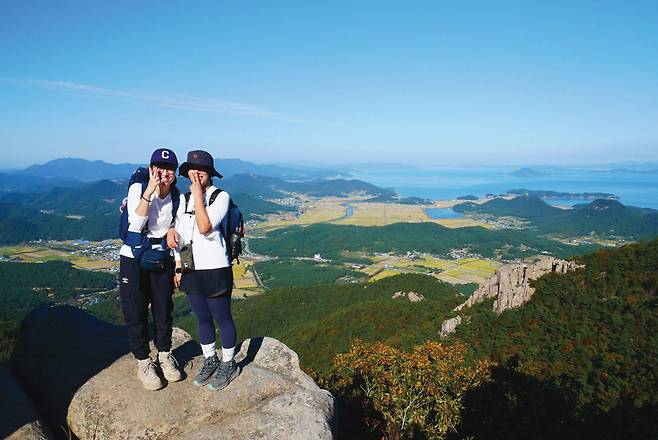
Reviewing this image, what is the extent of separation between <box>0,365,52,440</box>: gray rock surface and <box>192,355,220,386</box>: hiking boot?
6.61ft

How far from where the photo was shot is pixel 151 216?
5988 millimetres

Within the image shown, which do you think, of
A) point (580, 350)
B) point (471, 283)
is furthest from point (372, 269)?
point (580, 350)

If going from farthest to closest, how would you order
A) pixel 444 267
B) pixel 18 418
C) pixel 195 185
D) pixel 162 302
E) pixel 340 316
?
pixel 444 267, pixel 340 316, pixel 162 302, pixel 195 185, pixel 18 418

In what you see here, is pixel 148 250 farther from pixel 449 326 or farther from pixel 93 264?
pixel 93 264

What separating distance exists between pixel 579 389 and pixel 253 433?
17571 mm

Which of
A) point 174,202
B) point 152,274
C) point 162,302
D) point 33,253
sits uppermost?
point 174,202

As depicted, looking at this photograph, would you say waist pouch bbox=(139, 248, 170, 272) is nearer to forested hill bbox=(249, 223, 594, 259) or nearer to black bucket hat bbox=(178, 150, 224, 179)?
black bucket hat bbox=(178, 150, 224, 179)

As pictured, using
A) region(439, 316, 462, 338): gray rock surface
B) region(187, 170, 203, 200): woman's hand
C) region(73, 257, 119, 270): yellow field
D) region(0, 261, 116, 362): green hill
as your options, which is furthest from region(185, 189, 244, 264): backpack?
region(73, 257, 119, 270): yellow field

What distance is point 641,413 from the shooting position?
1539cm

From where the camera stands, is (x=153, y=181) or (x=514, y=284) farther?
(x=514, y=284)

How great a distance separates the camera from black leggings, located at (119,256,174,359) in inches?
239

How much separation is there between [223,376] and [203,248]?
2.21 m

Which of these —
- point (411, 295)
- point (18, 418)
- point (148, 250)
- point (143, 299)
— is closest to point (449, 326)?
point (411, 295)

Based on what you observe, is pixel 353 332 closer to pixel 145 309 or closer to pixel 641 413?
pixel 641 413
